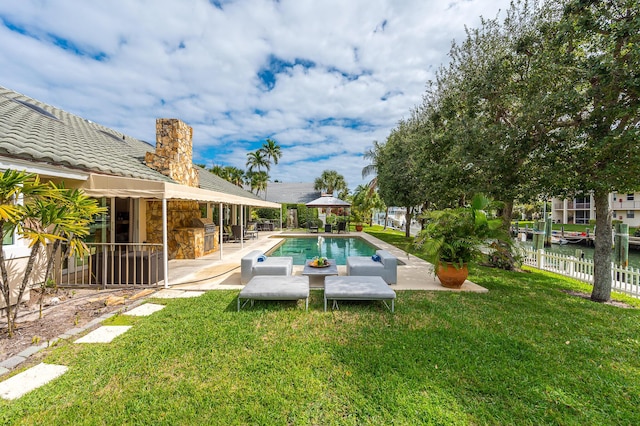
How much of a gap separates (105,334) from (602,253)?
11014mm

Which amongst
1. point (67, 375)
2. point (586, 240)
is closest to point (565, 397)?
point (67, 375)

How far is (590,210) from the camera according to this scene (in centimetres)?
4444

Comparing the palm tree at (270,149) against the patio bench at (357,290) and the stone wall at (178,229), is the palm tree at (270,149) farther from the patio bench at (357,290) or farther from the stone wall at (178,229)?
the patio bench at (357,290)

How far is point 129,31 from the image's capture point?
918 centimetres

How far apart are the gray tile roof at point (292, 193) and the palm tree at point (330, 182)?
1159mm

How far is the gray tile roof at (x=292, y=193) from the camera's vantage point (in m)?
38.8

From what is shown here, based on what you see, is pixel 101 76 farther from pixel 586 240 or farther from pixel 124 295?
pixel 586 240

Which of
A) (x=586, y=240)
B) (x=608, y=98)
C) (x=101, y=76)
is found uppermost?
(x=101, y=76)

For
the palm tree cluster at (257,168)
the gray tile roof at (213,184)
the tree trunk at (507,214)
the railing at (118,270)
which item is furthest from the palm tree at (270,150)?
the tree trunk at (507,214)

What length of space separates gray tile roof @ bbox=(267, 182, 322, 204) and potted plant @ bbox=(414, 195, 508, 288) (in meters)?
31.2

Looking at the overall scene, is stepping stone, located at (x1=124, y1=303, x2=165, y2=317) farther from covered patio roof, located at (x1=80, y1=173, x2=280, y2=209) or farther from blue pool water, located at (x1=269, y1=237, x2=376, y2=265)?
blue pool water, located at (x1=269, y1=237, x2=376, y2=265)

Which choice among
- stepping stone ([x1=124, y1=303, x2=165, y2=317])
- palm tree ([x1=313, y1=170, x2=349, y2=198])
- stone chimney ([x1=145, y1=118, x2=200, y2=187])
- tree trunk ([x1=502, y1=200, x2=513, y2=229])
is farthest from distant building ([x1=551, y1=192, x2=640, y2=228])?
stepping stone ([x1=124, y1=303, x2=165, y2=317])

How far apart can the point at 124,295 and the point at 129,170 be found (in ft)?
13.9

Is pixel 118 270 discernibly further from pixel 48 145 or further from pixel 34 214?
pixel 48 145
